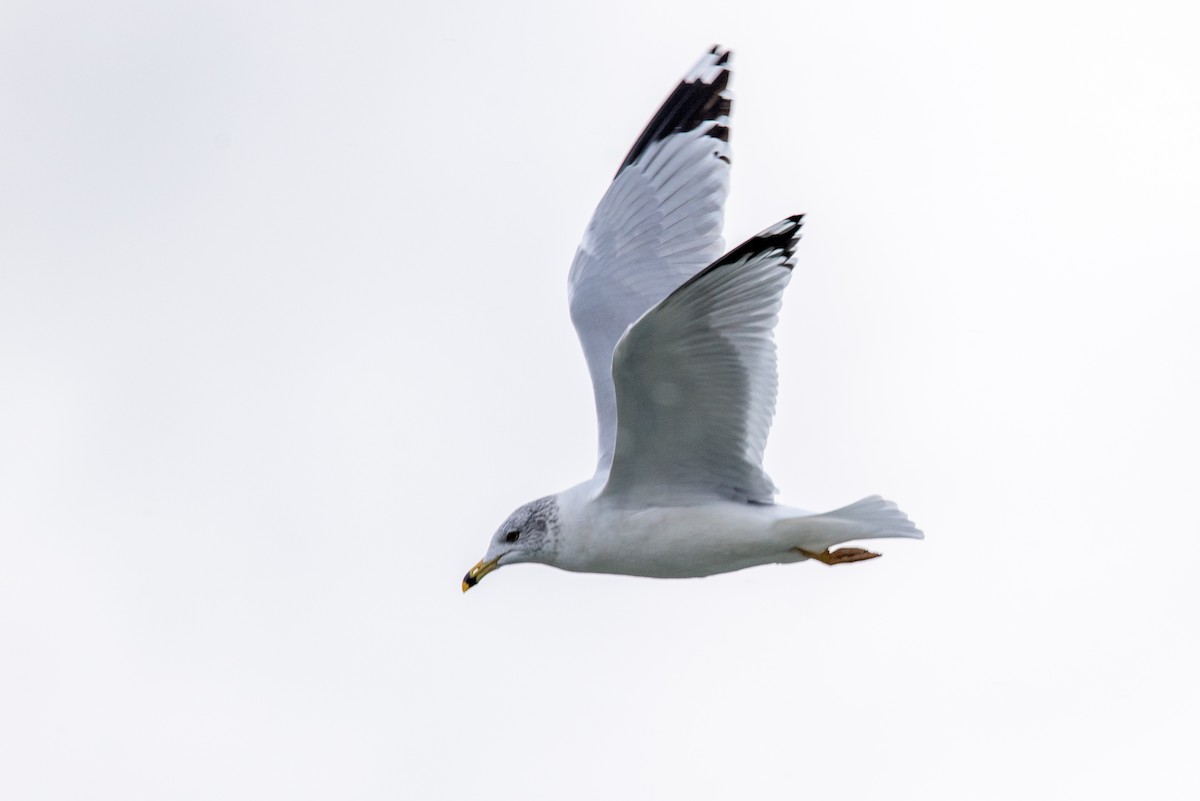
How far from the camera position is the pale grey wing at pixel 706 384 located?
6.02 meters

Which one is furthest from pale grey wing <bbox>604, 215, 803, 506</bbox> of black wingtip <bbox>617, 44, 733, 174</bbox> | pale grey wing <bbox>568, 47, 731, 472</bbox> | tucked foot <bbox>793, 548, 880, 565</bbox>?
black wingtip <bbox>617, 44, 733, 174</bbox>

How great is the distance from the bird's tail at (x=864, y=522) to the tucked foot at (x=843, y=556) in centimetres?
28

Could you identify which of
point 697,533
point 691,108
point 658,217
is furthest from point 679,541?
point 691,108

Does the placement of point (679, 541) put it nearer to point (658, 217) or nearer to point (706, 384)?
point (706, 384)

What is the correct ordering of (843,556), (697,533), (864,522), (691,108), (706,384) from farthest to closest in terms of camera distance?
(691,108)
(843,556)
(697,533)
(864,522)
(706,384)

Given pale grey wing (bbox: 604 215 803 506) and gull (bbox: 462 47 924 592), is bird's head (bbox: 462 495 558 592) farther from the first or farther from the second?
pale grey wing (bbox: 604 215 803 506)

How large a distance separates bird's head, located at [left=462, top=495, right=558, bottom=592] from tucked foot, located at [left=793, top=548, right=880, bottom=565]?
1009mm

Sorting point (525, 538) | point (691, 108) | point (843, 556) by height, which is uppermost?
point (691, 108)

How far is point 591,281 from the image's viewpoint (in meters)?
8.20

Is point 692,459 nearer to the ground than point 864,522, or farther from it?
farther from it

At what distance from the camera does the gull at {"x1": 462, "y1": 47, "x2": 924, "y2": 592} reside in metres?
6.09

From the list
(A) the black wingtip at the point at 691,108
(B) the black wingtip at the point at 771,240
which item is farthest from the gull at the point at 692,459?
(A) the black wingtip at the point at 691,108

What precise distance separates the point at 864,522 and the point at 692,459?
2.24 feet

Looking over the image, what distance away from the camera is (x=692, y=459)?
6676 millimetres
